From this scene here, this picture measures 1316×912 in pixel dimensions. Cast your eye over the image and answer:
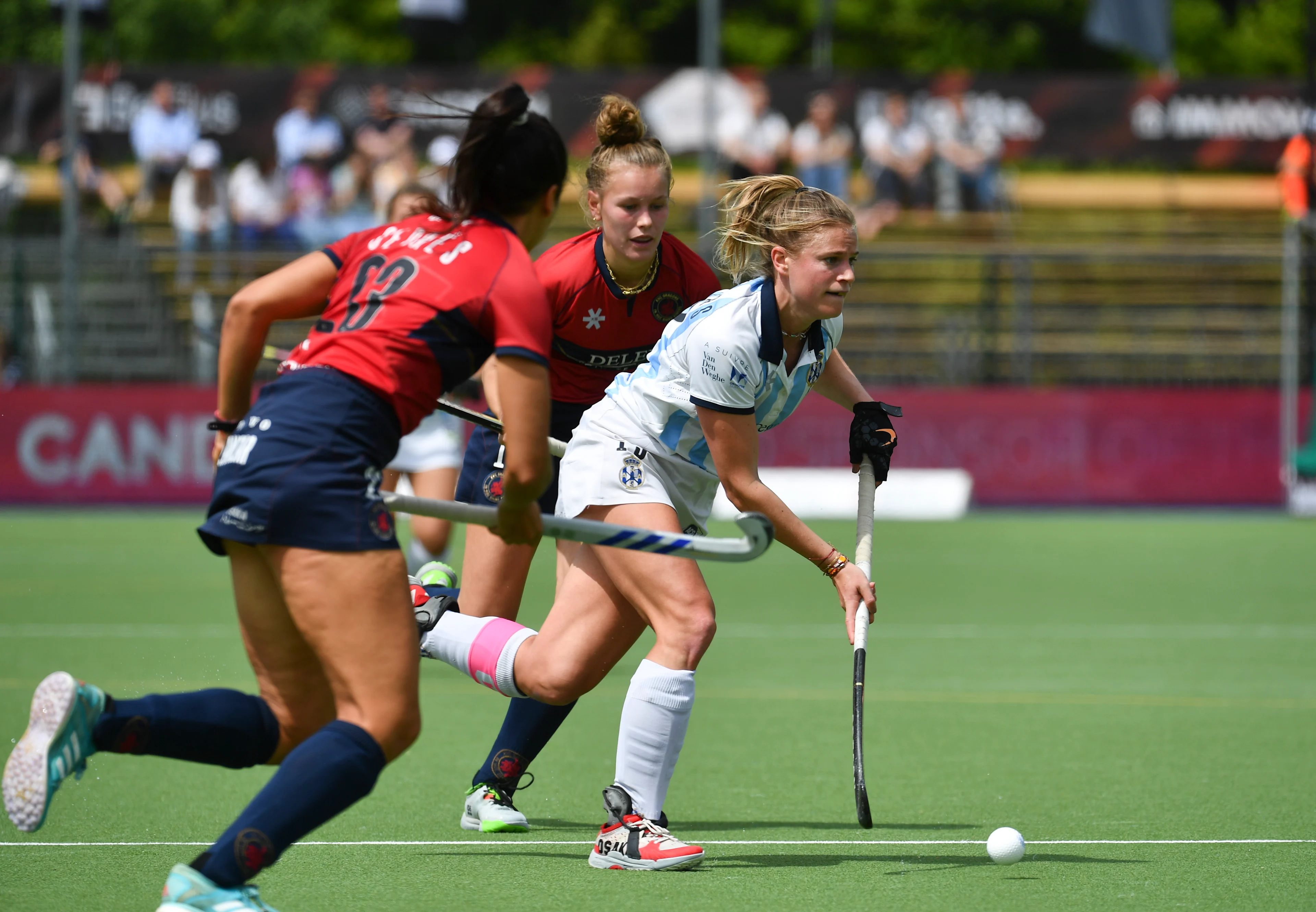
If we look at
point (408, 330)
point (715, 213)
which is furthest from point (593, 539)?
point (715, 213)

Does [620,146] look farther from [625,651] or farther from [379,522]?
[379,522]

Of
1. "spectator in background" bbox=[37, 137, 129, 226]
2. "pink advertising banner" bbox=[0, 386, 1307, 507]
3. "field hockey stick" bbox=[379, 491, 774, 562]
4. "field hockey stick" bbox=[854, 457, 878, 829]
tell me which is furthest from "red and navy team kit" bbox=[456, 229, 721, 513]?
"spectator in background" bbox=[37, 137, 129, 226]

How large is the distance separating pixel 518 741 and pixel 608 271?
4.61 ft

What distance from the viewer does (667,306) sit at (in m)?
5.20

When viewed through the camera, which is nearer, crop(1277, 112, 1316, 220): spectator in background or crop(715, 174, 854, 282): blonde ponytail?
crop(715, 174, 854, 282): blonde ponytail

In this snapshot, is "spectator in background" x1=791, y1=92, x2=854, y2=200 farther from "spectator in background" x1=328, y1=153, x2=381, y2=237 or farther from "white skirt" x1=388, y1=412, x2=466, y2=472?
"white skirt" x1=388, y1=412, x2=466, y2=472

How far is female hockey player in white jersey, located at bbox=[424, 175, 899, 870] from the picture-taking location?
4.43 meters

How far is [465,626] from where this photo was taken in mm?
4793

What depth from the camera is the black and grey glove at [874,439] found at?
479 cm

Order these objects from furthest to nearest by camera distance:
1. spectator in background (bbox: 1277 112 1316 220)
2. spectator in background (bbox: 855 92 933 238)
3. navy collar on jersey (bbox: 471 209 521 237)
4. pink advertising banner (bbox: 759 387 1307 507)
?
spectator in background (bbox: 855 92 933 238), spectator in background (bbox: 1277 112 1316 220), pink advertising banner (bbox: 759 387 1307 507), navy collar on jersey (bbox: 471 209 521 237)

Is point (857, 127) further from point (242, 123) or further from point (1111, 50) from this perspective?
point (1111, 50)

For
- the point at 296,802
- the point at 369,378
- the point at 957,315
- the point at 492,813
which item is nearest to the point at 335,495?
the point at 369,378

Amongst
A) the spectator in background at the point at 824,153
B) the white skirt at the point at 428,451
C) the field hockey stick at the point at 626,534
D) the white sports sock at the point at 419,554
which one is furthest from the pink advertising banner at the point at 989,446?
the field hockey stick at the point at 626,534

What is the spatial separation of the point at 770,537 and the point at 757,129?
52.5 ft
